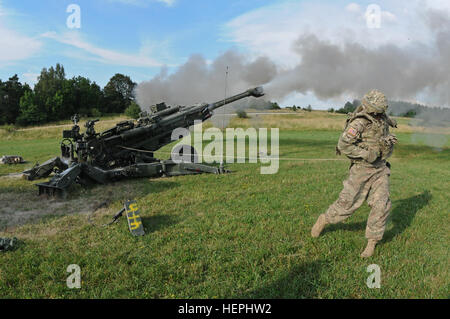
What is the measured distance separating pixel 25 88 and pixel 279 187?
222ft

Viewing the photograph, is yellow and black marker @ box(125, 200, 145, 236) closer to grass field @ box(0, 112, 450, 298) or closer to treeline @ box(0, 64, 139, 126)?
grass field @ box(0, 112, 450, 298)

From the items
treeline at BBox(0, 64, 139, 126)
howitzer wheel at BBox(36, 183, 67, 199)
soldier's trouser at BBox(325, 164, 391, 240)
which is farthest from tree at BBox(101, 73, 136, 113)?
soldier's trouser at BBox(325, 164, 391, 240)

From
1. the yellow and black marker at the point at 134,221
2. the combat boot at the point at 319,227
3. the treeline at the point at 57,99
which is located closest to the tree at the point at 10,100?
the treeline at the point at 57,99

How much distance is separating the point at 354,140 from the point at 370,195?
91 centimetres

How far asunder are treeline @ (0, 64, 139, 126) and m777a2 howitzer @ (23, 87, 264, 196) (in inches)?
1712

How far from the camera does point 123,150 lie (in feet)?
34.9

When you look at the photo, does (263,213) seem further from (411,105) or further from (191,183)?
(411,105)

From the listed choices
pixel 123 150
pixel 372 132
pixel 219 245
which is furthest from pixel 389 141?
pixel 123 150

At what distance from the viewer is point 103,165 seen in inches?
399

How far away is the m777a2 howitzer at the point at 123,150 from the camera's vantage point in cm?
938

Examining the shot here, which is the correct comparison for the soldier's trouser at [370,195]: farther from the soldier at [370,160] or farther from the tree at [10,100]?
the tree at [10,100]

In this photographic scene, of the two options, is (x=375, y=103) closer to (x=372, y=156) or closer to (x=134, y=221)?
(x=372, y=156)

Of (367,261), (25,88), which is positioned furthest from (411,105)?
(25,88)
